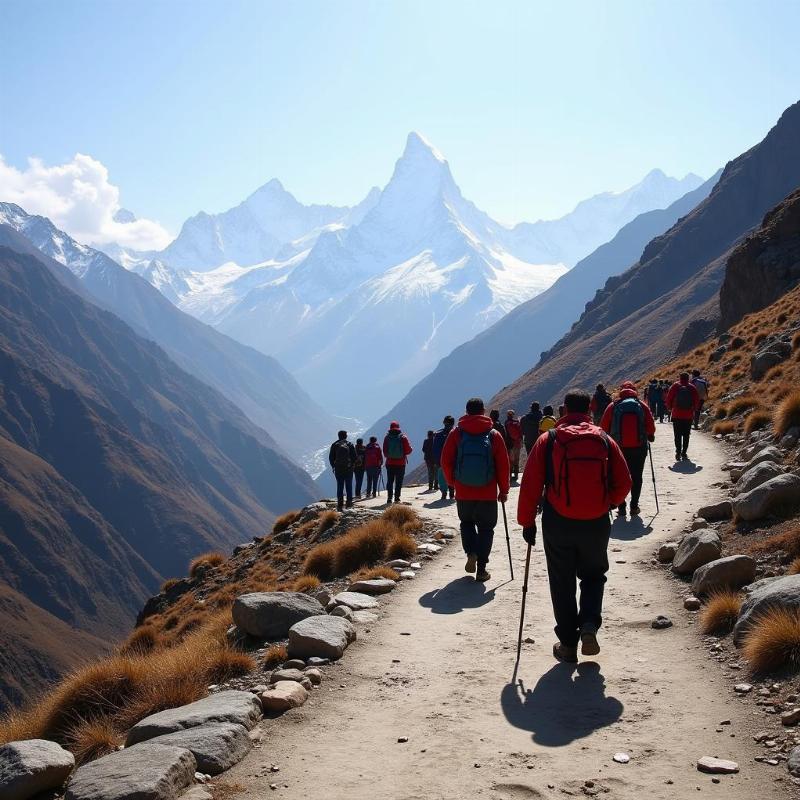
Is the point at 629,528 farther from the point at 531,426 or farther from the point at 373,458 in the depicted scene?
the point at 373,458

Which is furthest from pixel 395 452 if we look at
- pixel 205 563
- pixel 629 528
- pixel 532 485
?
pixel 532 485

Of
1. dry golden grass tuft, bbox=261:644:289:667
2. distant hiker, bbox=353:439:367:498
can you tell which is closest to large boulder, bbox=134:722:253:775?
dry golden grass tuft, bbox=261:644:289:667

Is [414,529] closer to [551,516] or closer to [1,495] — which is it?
[551,516]

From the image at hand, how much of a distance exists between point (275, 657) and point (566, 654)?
339cm

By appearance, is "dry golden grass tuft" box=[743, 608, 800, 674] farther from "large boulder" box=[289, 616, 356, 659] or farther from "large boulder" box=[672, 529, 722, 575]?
"large boulder" box=[289, 616, 356, 659]

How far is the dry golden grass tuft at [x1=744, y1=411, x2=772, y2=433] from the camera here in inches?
909

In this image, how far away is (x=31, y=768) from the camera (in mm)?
6824

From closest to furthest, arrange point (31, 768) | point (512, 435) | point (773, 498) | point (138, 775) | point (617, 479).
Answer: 1. point (138, 775)
2. point (31, 768)
3. point (617, 479)
4. point (773, 498)
5. point (512, 435)

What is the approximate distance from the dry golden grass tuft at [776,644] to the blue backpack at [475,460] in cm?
488

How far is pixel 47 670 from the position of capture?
412 feet

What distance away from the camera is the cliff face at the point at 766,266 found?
62.7 m

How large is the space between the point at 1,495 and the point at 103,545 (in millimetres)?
29395

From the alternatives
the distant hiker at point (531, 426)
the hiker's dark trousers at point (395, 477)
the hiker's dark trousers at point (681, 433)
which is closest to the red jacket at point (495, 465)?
the hiker's dark trousers at point (395, 477)

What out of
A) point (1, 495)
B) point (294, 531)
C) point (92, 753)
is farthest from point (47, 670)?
point (92, 753)
